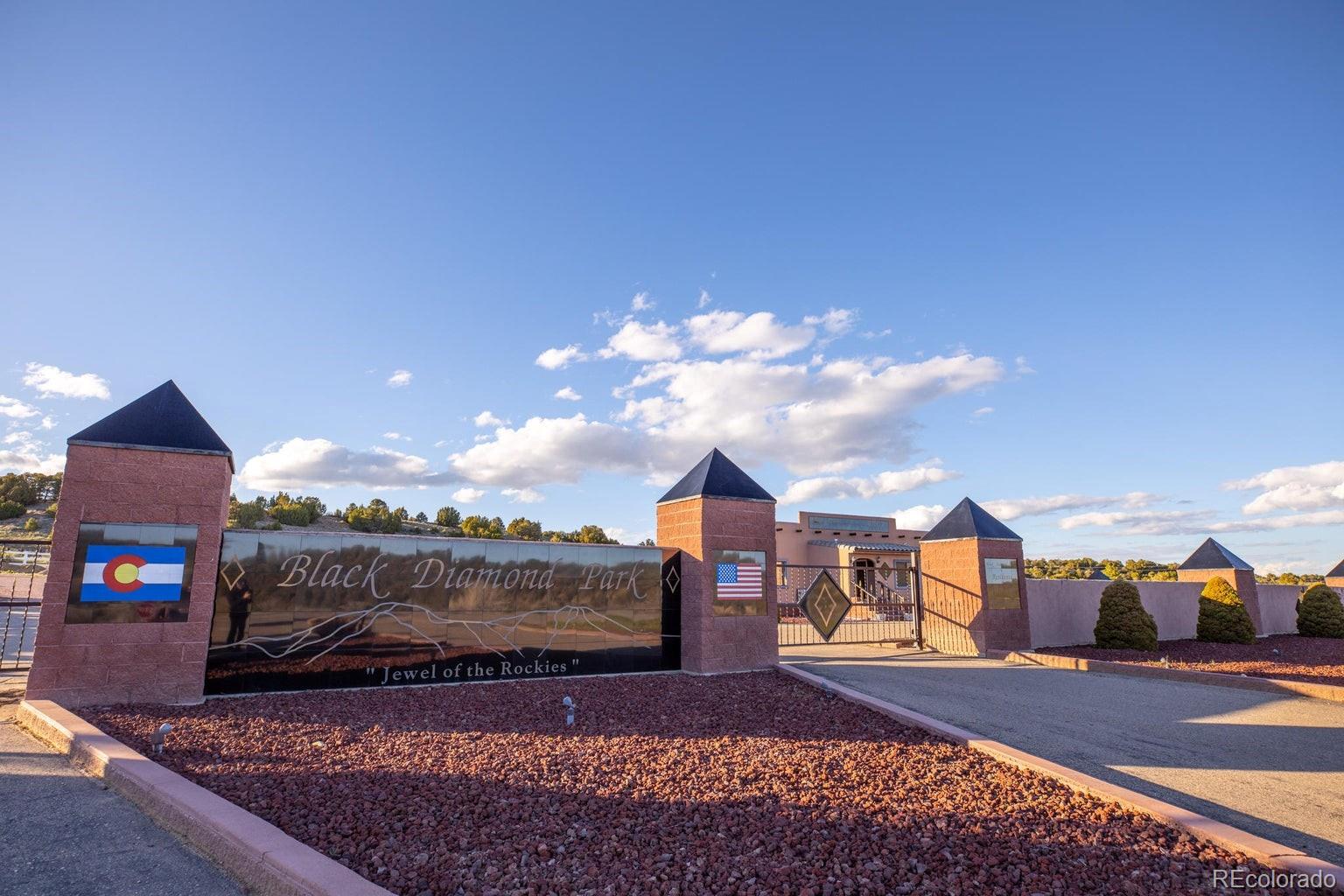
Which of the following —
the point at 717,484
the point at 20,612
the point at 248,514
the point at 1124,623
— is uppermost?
the point at 248,514

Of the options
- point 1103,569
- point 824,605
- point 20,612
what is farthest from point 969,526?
point 1103,569

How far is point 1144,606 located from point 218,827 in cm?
2477

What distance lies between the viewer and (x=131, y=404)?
30.3ft

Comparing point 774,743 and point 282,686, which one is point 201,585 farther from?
point 774,743

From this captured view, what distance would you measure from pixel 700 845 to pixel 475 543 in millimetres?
7398

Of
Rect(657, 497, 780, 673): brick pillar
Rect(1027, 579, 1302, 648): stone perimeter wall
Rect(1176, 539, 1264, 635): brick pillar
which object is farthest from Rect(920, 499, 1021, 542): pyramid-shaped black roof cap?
Rect(1176, 539, 1264, 635): brick pillar

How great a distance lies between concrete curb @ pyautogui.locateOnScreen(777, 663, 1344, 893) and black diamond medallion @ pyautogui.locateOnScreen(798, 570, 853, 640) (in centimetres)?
710

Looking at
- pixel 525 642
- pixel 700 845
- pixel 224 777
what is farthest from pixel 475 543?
pixel 700 845

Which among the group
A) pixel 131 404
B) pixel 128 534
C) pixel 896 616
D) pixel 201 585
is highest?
pixel 131 404

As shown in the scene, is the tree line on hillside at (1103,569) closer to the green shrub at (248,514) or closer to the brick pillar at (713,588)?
the brick pillar at (713,588)

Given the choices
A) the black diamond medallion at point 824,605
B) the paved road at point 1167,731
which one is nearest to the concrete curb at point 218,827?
the paved road at point 1167,731

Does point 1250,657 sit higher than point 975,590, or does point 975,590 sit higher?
point 975,590

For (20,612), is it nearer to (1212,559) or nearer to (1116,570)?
(1212,559)

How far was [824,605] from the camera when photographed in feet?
51.9
